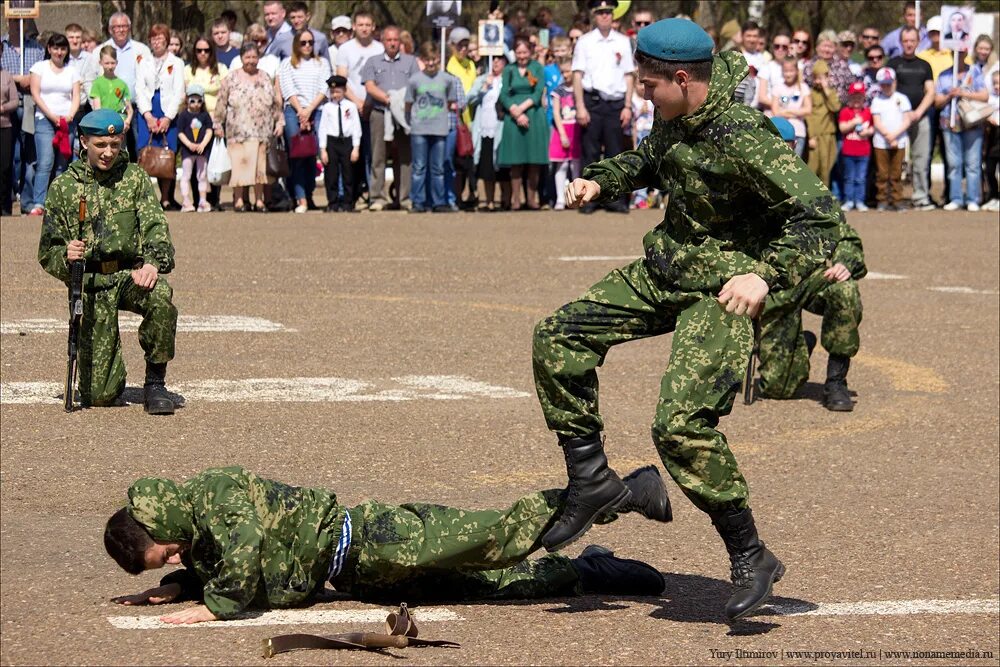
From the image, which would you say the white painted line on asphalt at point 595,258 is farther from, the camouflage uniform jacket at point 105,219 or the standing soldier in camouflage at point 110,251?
the camouflage uniform jacket at point 105,219

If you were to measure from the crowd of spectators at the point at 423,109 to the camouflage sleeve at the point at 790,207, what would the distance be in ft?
48.0

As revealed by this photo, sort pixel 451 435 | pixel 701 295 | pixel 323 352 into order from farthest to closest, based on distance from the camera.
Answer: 1. pixel 323 352
2. pixel 451 435
3. pixel 701 295

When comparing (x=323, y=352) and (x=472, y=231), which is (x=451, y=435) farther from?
(x=472, y=231)

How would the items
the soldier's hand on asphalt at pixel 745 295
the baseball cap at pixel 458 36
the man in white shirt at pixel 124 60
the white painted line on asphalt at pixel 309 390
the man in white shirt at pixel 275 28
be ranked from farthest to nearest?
1. the baseball cap at pixel 458 36
2. the man in white shirt at pixel 275 28
3. the man in white shirt at pixel 124 60
4. the white painted line on asphalt at pixel 309 390
5. the soldier's hand on asphalt at pixel 745 295

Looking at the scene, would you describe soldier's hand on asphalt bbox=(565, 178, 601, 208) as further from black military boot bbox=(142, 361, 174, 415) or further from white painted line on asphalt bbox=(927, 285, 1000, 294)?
white painted line on asphalt bbox=(927, 285, 1000, 294)

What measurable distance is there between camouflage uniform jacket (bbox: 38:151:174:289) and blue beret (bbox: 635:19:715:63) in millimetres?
5127

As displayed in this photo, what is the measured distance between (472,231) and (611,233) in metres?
1.54

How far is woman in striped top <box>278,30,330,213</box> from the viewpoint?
834 inches

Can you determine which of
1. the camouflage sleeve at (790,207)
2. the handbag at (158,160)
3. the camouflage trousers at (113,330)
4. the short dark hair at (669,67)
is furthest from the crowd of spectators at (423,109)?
the camouflage sleeve at (790,207)

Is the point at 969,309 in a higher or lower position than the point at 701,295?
lower

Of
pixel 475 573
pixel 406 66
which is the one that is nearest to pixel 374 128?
pixel 406 66

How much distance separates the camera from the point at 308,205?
74.2 feet

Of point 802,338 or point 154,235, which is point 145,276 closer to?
point 154,235

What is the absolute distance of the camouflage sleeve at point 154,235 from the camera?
1095cm
